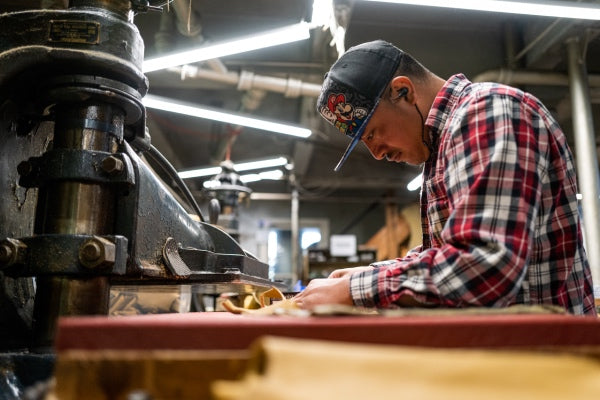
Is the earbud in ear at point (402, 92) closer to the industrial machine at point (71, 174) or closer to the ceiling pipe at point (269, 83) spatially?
the industrial machine at point (71, 174)

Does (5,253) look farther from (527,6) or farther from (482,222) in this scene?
(527,6)

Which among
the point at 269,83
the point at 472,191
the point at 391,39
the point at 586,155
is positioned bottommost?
the point at 472,191

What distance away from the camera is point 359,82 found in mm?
1606

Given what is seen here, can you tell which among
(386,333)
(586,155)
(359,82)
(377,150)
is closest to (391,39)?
(586,155)

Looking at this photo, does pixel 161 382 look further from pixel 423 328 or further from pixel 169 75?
pixel 169 75

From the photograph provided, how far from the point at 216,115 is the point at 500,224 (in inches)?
176

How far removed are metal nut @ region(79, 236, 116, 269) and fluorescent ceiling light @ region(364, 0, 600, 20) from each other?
2501mm

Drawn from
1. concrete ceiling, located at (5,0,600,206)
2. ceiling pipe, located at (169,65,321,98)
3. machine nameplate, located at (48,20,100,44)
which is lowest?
machine nameplate, located at (48,20,100,44)

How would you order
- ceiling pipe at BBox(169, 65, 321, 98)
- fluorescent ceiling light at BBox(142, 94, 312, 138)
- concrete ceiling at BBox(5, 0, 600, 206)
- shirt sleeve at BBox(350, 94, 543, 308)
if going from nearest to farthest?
1. shirt sleeve at BBox(350, 94, 543, 308)
2. fluorescent ceiling light at BBox(142, 94, 312, 138)
3. concrete ceiling at BBox(5, 0, 600, 206)
4. ceiling pipe at BBox(169, 65, 321, 98)

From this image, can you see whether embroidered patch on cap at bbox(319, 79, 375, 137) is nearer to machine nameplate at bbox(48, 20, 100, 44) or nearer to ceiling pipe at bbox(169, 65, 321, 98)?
machine nameplate at bbox(48, 20, 100, 44)

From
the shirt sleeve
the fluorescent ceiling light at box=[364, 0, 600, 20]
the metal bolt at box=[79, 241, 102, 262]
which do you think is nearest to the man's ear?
the shirt sleeve

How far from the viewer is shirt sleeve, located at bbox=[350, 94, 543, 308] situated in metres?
1.07

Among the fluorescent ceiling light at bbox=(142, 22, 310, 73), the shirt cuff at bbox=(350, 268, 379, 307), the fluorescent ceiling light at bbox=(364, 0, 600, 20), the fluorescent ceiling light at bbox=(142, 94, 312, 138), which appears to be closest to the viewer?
the shirt cuff at bbox=(350, 268, 379, 307)

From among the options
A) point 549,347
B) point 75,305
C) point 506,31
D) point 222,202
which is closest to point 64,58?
point 75,305
